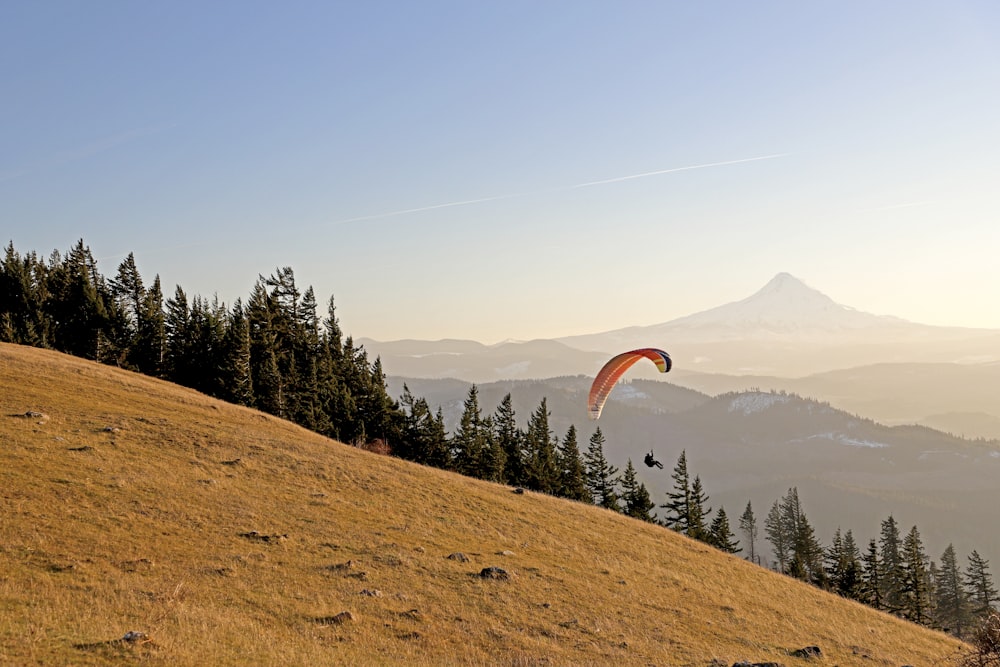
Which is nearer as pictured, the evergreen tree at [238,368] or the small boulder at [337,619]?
the small boulder at [337,619]

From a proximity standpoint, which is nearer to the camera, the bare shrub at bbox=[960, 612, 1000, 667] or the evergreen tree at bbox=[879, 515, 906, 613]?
the bare shrub at bbox=[960, 612, 1000, 667]

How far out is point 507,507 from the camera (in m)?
43.0

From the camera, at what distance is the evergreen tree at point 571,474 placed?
7675cm

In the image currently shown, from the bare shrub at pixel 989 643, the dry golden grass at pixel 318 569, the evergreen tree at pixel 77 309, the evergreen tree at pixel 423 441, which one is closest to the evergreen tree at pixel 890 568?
the dry golden grass at pixel 318 569

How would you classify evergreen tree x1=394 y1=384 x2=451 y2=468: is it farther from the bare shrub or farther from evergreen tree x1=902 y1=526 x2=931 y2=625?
the bare shrub

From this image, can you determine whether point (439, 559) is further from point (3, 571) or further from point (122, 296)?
point (122, 296)

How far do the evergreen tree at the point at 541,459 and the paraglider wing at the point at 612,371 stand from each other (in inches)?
1112

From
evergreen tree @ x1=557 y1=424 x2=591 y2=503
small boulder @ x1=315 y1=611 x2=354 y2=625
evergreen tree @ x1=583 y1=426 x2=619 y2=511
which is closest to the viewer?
small boulder @ x1=315 y1=611 x2=354 y2=625

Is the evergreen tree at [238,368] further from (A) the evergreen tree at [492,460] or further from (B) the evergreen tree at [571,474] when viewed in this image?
(B) the evergreen tree at [571,474]

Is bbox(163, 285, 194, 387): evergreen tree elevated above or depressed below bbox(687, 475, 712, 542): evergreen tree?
above

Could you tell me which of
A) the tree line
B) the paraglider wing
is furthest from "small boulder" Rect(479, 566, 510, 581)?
the tree line

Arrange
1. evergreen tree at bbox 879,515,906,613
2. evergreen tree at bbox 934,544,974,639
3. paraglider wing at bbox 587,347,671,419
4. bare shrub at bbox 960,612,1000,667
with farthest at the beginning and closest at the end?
evergreen tree at bbox 934,544,974,639, evergreen tree at bbox 879,515,906,613, paraglider wing at bbox 587,347,671,419, bare shrub at bbox 960,612,1000,667

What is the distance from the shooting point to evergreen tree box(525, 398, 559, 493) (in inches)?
2938

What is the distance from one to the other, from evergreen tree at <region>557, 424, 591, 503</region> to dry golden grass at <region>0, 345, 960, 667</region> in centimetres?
2867
